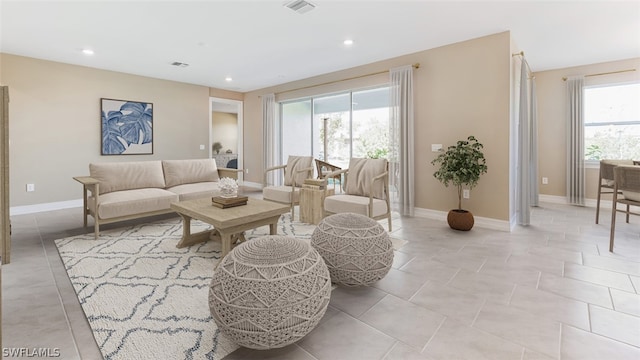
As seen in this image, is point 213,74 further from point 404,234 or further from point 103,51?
point 404,234

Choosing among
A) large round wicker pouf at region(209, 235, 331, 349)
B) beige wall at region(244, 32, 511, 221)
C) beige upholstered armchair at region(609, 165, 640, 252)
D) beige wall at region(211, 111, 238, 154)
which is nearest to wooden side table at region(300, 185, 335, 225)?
beige wall at region(244, 32, 511, 221)

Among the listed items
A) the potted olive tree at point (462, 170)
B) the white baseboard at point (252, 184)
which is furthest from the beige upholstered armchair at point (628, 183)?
the white baseboard at point (252, 184)

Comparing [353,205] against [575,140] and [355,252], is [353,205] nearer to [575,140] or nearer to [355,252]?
[355,252]

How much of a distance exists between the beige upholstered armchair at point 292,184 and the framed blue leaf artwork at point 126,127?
3.13 meters

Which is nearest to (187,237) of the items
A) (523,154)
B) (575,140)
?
(523,154)

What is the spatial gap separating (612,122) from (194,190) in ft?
22.5

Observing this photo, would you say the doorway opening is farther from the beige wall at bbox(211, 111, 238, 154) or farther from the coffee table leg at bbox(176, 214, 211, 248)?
the coffee table leg at bbox(176, 214, 211, 248)

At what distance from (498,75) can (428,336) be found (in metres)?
3.48

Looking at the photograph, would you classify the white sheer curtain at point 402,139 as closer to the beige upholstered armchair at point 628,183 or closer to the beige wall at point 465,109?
the beige wall at point 465,109

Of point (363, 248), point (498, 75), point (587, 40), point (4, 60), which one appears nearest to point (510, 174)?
point (498, 75)

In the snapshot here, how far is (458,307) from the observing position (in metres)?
2.06

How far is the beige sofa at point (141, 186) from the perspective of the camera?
3527 mm

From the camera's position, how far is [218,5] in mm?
3199

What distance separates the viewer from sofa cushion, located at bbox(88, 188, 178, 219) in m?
3.48
